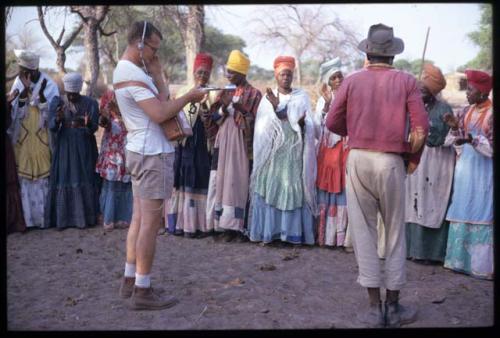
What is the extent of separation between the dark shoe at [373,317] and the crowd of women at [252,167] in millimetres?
1565

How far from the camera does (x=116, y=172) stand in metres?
7.04

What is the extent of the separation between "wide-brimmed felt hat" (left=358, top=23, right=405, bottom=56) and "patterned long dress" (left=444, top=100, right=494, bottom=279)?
1531 mm

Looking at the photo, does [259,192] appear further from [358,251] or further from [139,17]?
[139,17]

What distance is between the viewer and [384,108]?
409 centimetres

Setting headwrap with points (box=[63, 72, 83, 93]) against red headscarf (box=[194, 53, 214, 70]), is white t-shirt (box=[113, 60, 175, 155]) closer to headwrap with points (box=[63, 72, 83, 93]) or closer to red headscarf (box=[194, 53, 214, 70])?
red headscarf (box=[194, 53, 214, 70])

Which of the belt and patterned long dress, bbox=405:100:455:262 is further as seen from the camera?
the belt

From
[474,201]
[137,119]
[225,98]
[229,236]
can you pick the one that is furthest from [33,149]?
[474,201]

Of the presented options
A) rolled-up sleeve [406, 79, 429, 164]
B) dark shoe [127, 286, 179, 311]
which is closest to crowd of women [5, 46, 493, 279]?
rolled-up sleeve [406, 79, 429, 164]

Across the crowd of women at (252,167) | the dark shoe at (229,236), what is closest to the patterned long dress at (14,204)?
the crowd of women at (252,167)

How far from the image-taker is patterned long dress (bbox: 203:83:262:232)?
6.48 meters

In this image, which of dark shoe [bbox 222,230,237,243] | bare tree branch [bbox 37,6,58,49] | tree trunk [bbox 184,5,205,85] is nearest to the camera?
dark shoe [bbox 222,230,237,243]

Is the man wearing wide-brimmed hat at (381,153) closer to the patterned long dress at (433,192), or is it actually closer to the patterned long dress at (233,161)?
the patterned long dress at (433,192)

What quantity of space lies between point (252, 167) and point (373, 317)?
2.82 meters

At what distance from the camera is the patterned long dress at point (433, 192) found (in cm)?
555
